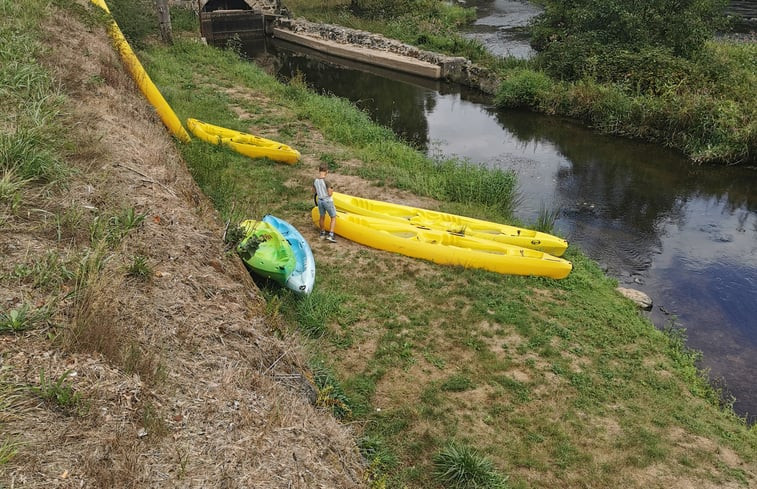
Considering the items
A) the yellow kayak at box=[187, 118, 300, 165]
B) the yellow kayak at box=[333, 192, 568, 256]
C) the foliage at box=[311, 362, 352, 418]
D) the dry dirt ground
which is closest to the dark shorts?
the yellow kayak at box=[333, 192, 568, 256]

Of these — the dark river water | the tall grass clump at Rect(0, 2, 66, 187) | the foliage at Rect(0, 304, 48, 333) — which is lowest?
the dark river water

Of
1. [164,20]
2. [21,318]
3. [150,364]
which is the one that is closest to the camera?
[21,318]

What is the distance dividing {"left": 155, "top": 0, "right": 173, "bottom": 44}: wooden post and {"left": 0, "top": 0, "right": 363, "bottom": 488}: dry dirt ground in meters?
16.4

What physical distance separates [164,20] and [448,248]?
17152mm

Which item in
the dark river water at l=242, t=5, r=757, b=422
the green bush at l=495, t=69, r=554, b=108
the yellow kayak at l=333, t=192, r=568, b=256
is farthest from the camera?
the green bush at l=495, t=69, r=554, b=108

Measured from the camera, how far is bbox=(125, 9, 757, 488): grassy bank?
5.36 meters

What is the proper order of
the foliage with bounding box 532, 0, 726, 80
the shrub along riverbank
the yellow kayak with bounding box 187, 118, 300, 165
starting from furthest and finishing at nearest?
the foliage with bounding box 532, 0, 726, 80
the shrub along riverbank
the yellow kayak with bounding box 187, 118, 300, 165

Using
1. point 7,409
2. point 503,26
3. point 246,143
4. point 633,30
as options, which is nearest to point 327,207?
point 246,143

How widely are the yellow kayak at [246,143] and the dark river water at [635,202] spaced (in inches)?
203

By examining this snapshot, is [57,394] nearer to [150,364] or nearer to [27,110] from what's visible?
[150,364]

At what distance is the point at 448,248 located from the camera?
8.55 m

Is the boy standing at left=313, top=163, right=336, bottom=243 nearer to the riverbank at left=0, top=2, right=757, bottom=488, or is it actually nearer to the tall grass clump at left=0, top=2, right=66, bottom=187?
the riverbank at left=0, top=2, right=757, bottom=488

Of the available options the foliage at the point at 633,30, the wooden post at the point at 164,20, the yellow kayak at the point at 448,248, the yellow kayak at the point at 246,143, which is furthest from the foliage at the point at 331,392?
the wooden post at the point at 164,20

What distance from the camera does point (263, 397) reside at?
158 inches
